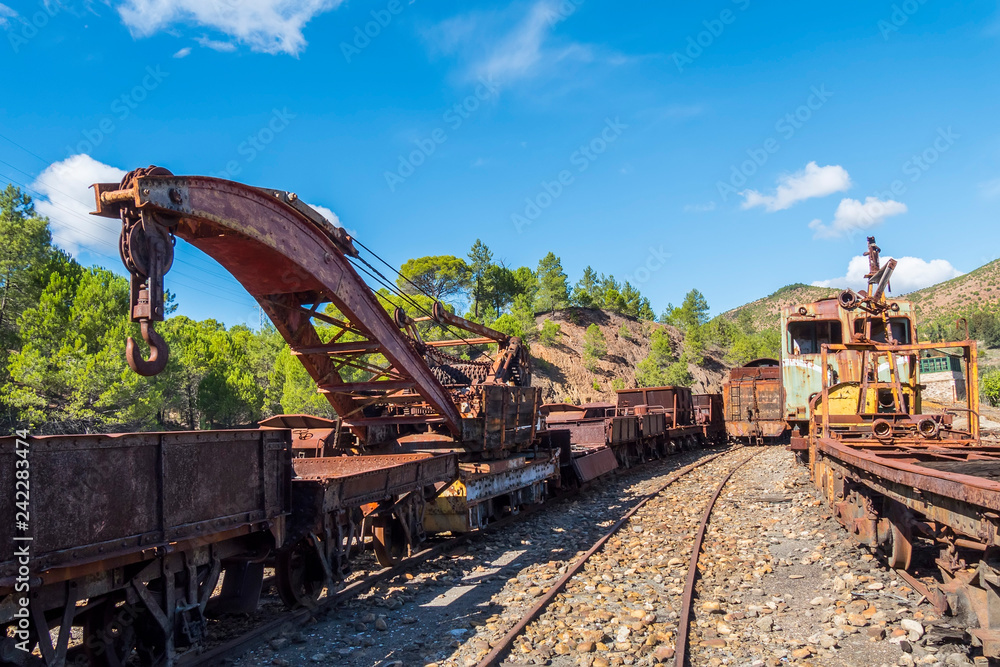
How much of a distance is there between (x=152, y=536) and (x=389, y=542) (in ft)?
13.0

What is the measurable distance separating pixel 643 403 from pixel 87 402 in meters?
19.5

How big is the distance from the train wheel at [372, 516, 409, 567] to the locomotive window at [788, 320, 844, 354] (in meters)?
12.3

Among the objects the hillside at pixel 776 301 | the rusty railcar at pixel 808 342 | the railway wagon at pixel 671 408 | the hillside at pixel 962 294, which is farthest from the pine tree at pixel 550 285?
the hillside at pixel 776 301

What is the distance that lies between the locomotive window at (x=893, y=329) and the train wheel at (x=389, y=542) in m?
9.51

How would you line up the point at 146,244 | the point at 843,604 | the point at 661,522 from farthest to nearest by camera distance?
the point at 661,522, the point at 843,604, the point at 146,244

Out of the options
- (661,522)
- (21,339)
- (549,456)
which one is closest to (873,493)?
(661,522)

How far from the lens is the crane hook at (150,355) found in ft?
14.9

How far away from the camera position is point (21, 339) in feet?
66.6

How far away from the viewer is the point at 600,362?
62.4 meters

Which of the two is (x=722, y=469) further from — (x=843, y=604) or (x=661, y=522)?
(x=843, y=604)

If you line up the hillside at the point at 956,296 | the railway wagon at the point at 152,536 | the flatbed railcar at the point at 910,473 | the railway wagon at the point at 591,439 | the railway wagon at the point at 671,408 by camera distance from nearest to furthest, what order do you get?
the railway wagon at the point at 152,536
the flatbed railcar at the point at 910,473
the railway wagon at the point at 591,439
the railway wagon at the point at 671,408
the hillside at the point at 956,296

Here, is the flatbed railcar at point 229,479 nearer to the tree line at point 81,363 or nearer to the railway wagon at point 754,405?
the tree line at point 81,363

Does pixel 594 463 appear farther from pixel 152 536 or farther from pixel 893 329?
pixel 152 536

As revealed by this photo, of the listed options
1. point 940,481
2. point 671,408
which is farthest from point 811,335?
point 940,481
